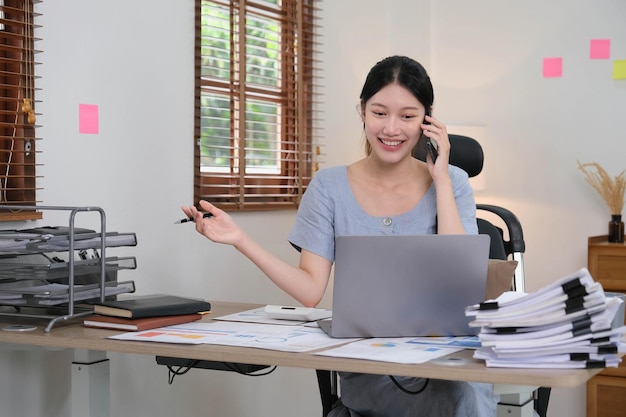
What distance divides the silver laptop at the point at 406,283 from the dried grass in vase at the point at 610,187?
2429mm

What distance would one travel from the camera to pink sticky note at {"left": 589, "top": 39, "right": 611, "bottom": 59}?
13.7 ft

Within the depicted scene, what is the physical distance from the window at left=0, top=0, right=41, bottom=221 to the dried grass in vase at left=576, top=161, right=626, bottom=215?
260cm

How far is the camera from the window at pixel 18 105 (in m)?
2.52

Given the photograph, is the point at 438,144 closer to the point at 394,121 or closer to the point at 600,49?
the point at 394,121

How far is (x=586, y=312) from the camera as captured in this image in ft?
5.03

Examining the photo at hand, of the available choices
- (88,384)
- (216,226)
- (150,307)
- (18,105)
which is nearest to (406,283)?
(216,226)

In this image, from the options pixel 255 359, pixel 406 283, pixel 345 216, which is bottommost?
pixel 255 359

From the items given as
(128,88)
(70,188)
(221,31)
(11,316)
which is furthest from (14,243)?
(221,31)

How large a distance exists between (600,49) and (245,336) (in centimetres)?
292

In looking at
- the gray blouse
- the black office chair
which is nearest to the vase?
the black office chair

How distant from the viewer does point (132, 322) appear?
6.46ft

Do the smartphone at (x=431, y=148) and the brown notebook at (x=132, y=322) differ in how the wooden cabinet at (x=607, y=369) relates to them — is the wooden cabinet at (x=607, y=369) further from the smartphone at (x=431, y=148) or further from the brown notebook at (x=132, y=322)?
the brown notebook at (x=132, y=322)

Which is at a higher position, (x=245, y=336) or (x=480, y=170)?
(x=480, y=170)

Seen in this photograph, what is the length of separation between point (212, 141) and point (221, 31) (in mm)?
428
